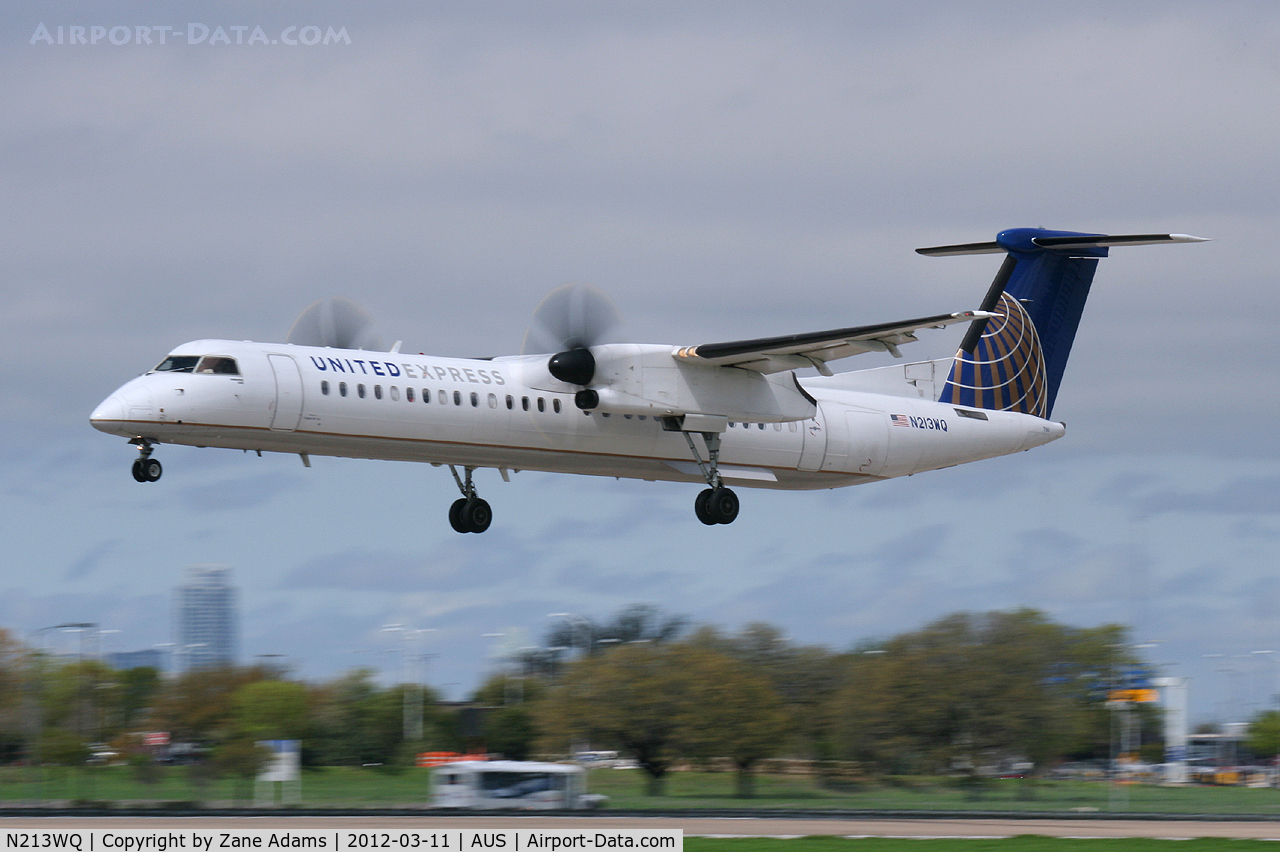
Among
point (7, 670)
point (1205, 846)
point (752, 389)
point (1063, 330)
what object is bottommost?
point (1205, 846)

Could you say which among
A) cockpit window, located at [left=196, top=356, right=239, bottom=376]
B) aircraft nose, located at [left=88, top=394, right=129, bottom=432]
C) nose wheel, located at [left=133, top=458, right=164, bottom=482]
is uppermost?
cockpit window, located at [left=196, top=356, right=239, bottom=376]

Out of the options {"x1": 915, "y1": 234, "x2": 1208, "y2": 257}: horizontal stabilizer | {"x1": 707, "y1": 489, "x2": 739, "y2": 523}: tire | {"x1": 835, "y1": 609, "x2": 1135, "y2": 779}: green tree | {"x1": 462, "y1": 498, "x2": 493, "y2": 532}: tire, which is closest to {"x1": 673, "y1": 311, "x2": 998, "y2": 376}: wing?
{"x1": 707, "y1": 489, "x2": 739, "y2": 523}: tire

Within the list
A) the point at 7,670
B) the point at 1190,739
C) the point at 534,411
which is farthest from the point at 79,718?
the point at 1190,739

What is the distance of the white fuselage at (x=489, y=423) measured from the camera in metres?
21.3

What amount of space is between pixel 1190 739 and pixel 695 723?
46884mm

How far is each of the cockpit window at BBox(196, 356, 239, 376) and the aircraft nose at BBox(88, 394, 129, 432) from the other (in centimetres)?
124

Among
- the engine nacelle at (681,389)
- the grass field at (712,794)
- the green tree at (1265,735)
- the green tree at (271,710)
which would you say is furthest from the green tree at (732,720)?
the green tree at (1265,735)

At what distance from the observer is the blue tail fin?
1209 inches

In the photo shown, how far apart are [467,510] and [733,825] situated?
820cm

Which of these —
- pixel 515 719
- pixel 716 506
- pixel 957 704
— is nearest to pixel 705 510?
pixel 716 506

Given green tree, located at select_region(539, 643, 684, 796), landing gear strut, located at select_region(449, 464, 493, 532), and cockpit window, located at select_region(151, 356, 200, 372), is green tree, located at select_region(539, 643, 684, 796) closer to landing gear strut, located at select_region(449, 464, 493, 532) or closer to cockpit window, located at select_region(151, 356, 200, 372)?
landing gear strut, located at select_region(449, 464, 493, 532)

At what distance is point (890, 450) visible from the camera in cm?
2859

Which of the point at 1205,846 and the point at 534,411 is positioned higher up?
the point at 534,411

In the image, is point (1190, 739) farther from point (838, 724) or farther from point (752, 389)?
point (752, 389)
